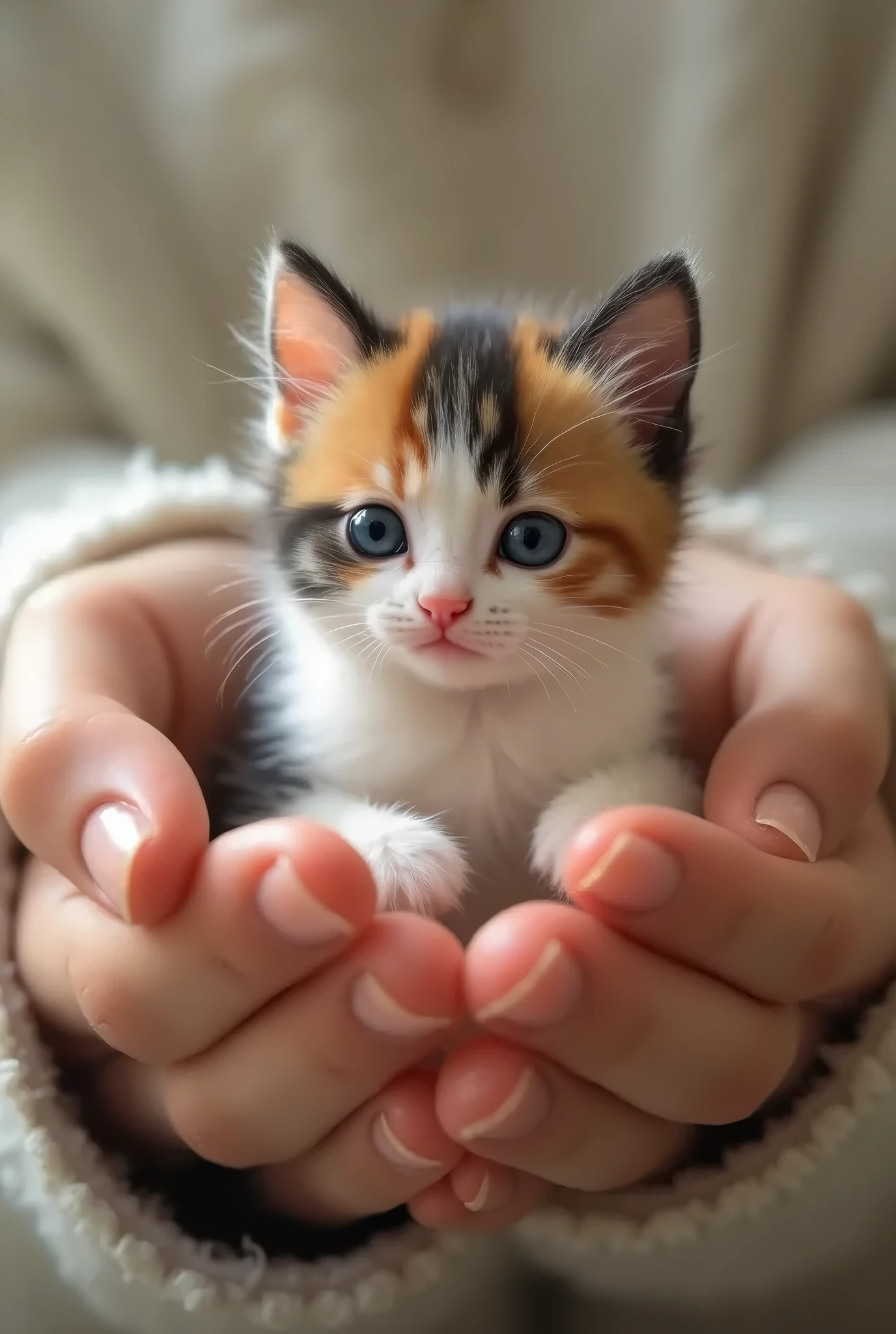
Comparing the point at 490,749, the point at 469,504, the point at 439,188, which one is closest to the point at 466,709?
the point at 490,749

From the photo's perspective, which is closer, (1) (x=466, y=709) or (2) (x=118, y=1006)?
(2) (x=118, y=1006)

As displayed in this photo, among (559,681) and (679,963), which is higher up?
(559,681)

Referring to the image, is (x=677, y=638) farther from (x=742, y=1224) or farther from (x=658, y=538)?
(x=742, y=1224)

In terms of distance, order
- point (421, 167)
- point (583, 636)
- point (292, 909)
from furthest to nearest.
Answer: point (421, 167) → point (583, 636) → point (292, 909)

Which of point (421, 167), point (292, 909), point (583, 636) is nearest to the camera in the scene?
point (292, 909)

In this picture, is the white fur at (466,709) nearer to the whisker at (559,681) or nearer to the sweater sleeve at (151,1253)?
the whisker at (559,681)

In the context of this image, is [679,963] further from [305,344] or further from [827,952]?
[305,344]

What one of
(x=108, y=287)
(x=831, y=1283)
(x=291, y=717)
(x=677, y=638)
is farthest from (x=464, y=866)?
(x=108, y=287)

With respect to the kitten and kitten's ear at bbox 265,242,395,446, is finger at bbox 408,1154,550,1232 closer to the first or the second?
the kitten
